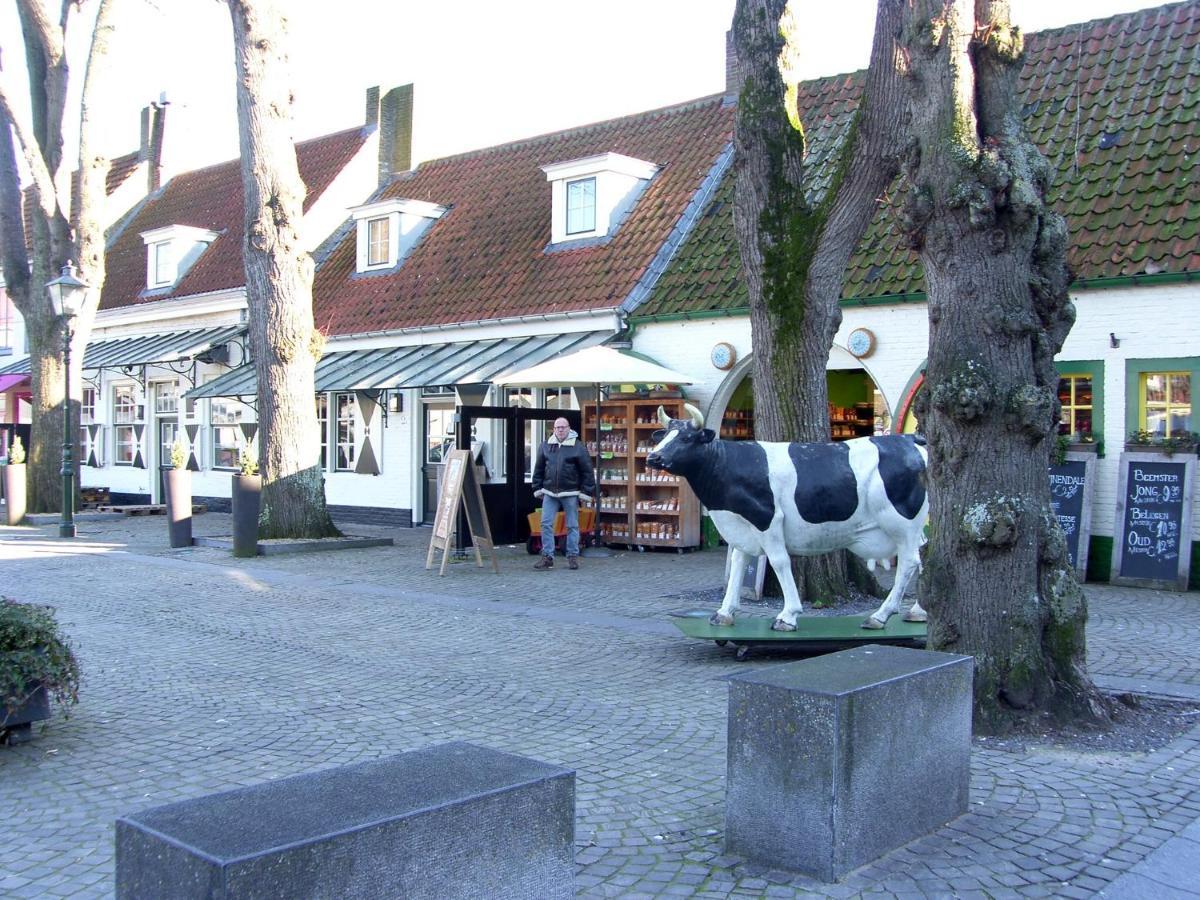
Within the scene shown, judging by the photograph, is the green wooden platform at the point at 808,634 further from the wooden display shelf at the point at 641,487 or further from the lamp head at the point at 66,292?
the lamp head at the point at 66,292

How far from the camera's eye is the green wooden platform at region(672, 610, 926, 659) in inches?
332

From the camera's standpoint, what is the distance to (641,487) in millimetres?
16859

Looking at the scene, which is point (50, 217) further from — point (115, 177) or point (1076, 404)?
point (1076, 404)

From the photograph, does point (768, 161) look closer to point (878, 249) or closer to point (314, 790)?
point (878, 249)

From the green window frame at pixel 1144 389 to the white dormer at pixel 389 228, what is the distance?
581 inches

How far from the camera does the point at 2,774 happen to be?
603 cm

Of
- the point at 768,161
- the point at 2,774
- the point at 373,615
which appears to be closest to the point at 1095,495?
the point at 768,161

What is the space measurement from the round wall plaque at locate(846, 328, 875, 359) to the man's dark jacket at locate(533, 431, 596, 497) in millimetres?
3848

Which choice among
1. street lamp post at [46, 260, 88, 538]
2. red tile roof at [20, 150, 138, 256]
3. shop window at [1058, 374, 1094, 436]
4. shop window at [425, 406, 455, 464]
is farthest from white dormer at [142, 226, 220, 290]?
shop window at [1058, 374, 1094, 436]

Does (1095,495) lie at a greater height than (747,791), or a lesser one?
greater

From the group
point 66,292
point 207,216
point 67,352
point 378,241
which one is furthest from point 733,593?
point 207,216

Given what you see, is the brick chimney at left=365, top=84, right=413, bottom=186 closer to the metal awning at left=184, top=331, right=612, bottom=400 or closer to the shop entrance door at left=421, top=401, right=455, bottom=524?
the metal awning at left=184, top=331, right=612, bottom=400

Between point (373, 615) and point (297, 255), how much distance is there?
7802 millimetres

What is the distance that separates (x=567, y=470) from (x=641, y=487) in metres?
2.53
